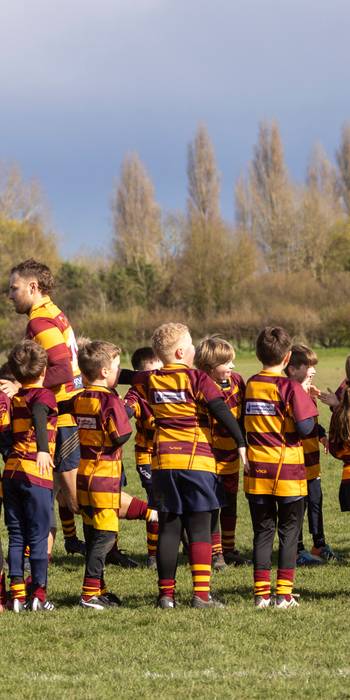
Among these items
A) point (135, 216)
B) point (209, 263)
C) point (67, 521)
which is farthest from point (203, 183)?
point (67, 521)

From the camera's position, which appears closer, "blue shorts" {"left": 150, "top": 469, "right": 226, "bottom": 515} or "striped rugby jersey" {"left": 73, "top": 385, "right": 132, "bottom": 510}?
"blue shorts" {"left": 150, "top": 469, "right": 226, "bottom": 515}

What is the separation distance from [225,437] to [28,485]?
190 centimetres

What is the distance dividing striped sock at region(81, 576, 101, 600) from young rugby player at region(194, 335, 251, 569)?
59.0 inches

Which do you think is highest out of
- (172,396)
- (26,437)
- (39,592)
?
(172,396)

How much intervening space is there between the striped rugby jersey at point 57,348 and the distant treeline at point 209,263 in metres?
44.1

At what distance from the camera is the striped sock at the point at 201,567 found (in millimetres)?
6012

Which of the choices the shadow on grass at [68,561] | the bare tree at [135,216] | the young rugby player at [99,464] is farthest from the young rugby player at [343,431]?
the bare tree at [135,216]

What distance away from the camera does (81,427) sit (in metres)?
6.30

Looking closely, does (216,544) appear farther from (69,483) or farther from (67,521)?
(67,521)

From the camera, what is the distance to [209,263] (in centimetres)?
5659

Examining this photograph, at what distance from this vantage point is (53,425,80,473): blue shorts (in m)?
6.93

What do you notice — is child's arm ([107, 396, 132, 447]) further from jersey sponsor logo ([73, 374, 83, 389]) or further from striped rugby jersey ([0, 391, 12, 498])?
jersey sponsor logo ([73, 374, 83, 389])

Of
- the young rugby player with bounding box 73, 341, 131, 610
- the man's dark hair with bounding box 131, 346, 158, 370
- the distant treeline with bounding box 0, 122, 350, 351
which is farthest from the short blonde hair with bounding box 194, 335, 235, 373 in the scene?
the distant treeline with bounding box 0, 122, 350, 351

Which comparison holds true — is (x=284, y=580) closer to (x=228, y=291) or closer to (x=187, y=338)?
(x=187, y=338)
